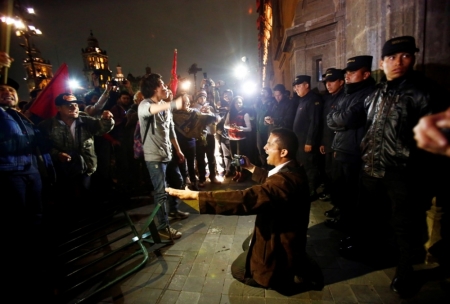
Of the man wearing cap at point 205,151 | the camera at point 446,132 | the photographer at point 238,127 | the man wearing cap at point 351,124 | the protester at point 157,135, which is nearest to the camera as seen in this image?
the camera at point 446,132

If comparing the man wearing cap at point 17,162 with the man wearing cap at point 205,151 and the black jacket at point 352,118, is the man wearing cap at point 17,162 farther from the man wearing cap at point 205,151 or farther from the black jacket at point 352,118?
the black jacket at point 352,118

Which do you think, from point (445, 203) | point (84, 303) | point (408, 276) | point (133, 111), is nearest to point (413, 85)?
point (445, 203)

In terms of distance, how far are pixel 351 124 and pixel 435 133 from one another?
8.20ft

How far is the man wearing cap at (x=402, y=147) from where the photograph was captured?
2557mm

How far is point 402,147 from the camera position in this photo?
2590 millimetres

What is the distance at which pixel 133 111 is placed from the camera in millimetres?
5949

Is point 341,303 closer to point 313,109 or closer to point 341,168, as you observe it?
point 341,168

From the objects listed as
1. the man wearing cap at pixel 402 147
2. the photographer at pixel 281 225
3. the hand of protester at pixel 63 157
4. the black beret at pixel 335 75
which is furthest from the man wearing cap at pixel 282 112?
the hand of protester at pixel 63 157

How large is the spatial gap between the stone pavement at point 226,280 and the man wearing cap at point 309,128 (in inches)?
59.9

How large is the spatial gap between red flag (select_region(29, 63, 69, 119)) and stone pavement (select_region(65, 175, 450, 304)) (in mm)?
3560

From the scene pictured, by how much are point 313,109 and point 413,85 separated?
2.60 m

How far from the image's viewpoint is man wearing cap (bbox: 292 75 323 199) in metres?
5.12

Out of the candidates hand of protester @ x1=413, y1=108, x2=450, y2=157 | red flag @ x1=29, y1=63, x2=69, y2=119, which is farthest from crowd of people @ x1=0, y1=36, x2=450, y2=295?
red flag @ x1=29, y1=63, x2=69, y2=119

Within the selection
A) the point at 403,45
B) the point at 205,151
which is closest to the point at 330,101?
the point at 403,45
